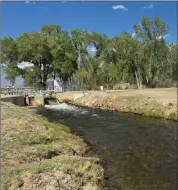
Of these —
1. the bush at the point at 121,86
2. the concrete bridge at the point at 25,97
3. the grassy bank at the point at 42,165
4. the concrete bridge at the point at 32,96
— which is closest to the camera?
the grassy bank at the point at 42,165

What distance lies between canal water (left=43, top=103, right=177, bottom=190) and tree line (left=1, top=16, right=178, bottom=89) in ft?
146

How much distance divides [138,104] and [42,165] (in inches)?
937

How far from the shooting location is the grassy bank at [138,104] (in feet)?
90.0

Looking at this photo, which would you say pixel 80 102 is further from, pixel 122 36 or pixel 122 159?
pixel 122 159

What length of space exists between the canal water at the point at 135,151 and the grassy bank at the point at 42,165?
801 millimetres

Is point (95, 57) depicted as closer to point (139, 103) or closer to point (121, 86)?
point (121, 86)

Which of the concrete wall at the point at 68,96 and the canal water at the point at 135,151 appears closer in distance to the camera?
the canal water at the point at 135,151

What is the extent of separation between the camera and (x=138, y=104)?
1267 inches

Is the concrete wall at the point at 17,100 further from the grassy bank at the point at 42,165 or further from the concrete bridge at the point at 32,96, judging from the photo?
the grassy bank at the point at 42,165

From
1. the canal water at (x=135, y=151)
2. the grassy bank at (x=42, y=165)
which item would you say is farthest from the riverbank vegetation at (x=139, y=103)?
the grassy bank at (x=42, y=165)

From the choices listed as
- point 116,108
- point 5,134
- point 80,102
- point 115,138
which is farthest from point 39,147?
point 80,102

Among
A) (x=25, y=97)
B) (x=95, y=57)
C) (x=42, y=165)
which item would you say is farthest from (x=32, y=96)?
(x=42, y=165)

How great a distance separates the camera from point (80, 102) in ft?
151

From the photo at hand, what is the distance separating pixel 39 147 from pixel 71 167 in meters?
2.55
